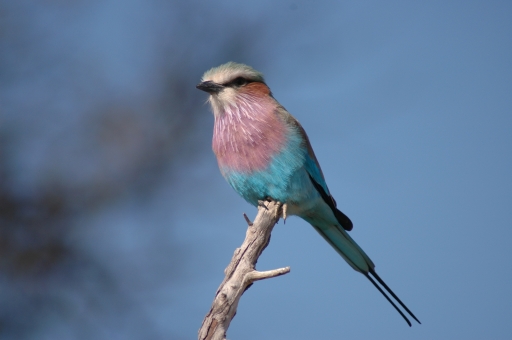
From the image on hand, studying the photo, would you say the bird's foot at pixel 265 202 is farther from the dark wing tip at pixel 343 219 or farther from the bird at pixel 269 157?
the dark wing tip at pixel 343 219

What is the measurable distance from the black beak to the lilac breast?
148 mm

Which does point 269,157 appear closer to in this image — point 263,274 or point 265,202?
point 265,202

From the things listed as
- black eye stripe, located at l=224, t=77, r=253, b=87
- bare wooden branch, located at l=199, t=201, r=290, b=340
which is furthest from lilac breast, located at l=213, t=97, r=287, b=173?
bare wooden branch, located at l=199, t=201, r=290, b=340

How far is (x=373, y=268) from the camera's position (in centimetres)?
371

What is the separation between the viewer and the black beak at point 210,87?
11.8 feet

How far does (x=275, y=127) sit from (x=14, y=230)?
113 inches

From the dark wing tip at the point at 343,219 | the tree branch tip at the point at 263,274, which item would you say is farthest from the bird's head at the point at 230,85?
the tree branch tip at the point at 263,274

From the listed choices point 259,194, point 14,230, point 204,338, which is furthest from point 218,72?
point 14,230

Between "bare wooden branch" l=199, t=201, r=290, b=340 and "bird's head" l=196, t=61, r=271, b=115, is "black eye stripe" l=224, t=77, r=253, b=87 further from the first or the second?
"bare wooden branch" l=199, t=201, r=290, b=340

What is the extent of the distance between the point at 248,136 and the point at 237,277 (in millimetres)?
995

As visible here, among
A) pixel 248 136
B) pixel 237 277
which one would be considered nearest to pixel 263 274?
pixel 237 277

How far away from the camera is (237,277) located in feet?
8.59

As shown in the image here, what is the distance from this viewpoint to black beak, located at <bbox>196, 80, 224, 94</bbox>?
3.59 m

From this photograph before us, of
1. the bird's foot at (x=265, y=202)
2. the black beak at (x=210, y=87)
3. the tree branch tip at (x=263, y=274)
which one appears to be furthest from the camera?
the black beak at (x=210, y=87)
